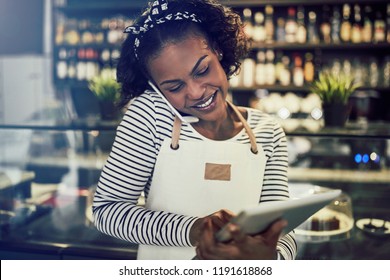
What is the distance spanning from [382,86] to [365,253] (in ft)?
6.74

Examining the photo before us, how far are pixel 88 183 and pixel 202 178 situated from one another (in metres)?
0.76

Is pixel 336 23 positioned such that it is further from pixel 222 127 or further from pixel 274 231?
pixel 274 231

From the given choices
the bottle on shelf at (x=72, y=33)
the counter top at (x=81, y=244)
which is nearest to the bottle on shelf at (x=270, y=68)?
the bottle on shelf at (x=72, y=33)

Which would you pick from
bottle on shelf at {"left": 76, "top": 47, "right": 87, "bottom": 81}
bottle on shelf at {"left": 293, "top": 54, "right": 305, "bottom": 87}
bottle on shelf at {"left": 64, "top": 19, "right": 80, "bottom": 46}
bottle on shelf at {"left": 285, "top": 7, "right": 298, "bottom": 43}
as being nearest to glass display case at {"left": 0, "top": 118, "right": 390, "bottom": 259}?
bottle on shelf at {"left": 293, "top": 54, "right": 305, "bottom": 87}

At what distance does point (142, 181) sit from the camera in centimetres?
93

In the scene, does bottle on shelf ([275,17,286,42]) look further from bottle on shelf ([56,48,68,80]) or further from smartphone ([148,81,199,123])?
smartphone ([148,81,199,123])

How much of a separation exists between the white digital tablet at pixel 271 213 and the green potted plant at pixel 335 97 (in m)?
0.69

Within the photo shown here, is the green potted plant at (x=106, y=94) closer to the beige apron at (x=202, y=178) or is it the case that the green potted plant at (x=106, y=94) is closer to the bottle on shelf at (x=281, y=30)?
the beige apron at (x=202, y=178)

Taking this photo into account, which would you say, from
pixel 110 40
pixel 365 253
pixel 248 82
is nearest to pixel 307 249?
pixel 365 253

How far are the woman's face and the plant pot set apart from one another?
1.84 ft

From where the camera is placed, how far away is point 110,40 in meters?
3.32

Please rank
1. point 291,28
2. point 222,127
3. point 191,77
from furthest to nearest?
point 291,28 < point 222,127 < point 191,77

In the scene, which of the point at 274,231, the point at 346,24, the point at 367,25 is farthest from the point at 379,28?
the point at 274,231

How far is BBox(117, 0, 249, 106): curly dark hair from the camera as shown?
0.92 metres
